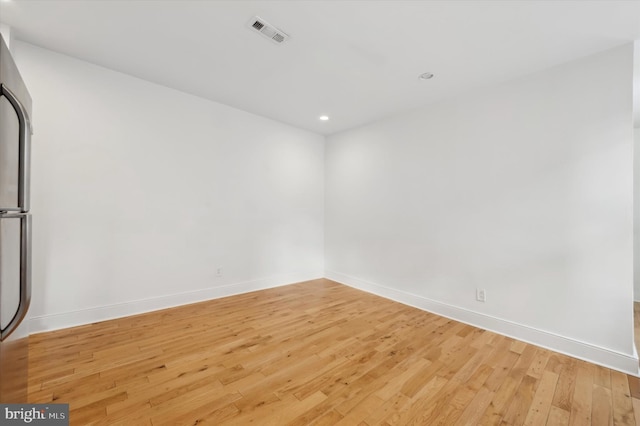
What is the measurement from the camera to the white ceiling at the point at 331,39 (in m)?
1.79

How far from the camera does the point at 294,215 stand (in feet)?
14.1

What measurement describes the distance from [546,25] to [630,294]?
2177 mm

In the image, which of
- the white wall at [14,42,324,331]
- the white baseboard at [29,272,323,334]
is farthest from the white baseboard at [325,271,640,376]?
the white wall at [14,42,324,331]

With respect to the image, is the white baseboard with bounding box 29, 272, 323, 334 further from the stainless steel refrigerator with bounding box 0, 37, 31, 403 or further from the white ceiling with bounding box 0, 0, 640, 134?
the white ceiling with bounding box 0, 0, 640, 134

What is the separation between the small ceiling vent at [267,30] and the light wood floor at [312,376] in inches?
103

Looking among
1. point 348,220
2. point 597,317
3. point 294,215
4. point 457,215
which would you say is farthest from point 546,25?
point 294,215

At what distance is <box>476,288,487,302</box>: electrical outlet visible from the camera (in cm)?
270

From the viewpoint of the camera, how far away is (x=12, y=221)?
98cm

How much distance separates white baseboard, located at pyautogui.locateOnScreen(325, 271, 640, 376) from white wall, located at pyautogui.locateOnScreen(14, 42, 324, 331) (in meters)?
1.99

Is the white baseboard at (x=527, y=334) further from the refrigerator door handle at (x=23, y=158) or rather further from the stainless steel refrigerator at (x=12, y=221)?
the refrigerator door handle at (x=23, y=158)

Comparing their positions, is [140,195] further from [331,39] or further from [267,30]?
[331,39]

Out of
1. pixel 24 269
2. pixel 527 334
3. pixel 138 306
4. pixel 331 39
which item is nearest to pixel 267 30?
pixel 331 39

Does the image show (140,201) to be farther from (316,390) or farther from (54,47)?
(316,390)

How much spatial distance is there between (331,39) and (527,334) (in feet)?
10.6
